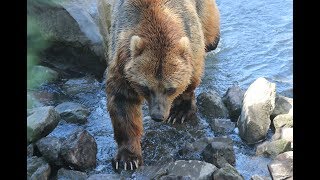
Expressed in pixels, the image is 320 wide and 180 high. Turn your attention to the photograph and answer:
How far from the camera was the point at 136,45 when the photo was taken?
4.94m

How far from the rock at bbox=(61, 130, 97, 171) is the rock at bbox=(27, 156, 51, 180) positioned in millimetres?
216

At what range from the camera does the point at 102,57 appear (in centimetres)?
748

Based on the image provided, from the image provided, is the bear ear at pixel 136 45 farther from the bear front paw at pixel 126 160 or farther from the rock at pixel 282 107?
the rock at pixel 282 107

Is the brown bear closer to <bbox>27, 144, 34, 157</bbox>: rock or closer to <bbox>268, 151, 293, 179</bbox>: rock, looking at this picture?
<bbox>27, 144, 34, 157</bbox>: rock

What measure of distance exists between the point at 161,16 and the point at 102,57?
2.43m

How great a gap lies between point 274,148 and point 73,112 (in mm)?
2543

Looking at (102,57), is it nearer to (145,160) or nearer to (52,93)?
(52,93)

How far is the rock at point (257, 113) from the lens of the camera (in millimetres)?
5836

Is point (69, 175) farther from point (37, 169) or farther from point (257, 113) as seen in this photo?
point (257, 113)

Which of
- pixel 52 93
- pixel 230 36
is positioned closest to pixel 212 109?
pixel 52 93

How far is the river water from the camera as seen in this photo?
574cm

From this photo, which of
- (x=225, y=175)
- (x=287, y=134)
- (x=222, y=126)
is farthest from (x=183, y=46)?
(x=287, y=134)

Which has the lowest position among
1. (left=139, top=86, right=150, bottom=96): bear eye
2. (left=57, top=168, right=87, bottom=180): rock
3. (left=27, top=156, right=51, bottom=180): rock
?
(left=57, top=168, right=87, bottom=180): rock

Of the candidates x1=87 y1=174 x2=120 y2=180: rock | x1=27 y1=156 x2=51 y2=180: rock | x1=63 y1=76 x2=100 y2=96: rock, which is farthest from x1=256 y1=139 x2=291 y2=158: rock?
x1=63 y1=76 x2=100 y2=96: rock
